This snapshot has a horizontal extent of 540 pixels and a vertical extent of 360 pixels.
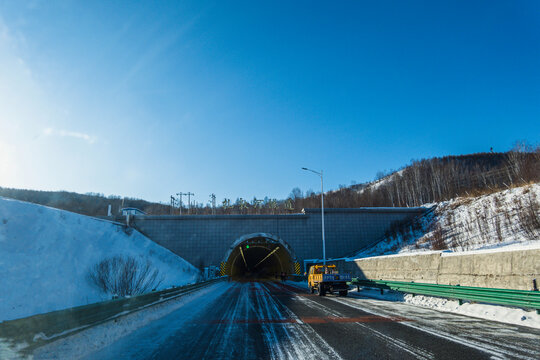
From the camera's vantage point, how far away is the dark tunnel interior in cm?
5503

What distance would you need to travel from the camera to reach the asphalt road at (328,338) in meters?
6.05

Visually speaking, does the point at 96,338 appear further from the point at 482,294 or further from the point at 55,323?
the point at 482,294

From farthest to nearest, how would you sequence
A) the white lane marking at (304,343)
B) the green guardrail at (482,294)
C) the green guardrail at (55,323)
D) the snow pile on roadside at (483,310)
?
the green guardrail at (482,294) < the snow pile on roadside at (483,310) < the white lane marking at (304,343) < the green guardrail at (55,323)

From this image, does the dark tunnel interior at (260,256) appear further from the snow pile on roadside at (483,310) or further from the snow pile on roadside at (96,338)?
the snow pile on roadside at (96,338)

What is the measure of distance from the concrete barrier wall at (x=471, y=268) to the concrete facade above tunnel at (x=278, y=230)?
28468 mm

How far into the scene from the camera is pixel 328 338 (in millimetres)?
7449

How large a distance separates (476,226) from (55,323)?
38.2m

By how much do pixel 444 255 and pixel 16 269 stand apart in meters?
27.4

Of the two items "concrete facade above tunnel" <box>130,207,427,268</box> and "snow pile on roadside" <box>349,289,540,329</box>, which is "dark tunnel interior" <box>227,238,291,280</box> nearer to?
"concrete facade above tunnel" <box>130,207,427,268</box>

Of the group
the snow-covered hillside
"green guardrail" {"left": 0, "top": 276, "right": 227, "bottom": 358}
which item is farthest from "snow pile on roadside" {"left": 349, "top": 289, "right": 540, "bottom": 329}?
the snow-covered hillside

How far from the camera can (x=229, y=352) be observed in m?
6.33

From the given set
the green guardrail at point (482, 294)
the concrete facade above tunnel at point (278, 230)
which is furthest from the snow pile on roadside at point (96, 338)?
the concrete facade above tunnel at point (278, 230)

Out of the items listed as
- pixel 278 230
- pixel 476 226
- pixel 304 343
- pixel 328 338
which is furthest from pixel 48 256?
pixel 476 226

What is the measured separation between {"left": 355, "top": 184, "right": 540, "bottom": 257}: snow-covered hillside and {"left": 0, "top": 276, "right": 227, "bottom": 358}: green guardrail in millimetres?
25304
